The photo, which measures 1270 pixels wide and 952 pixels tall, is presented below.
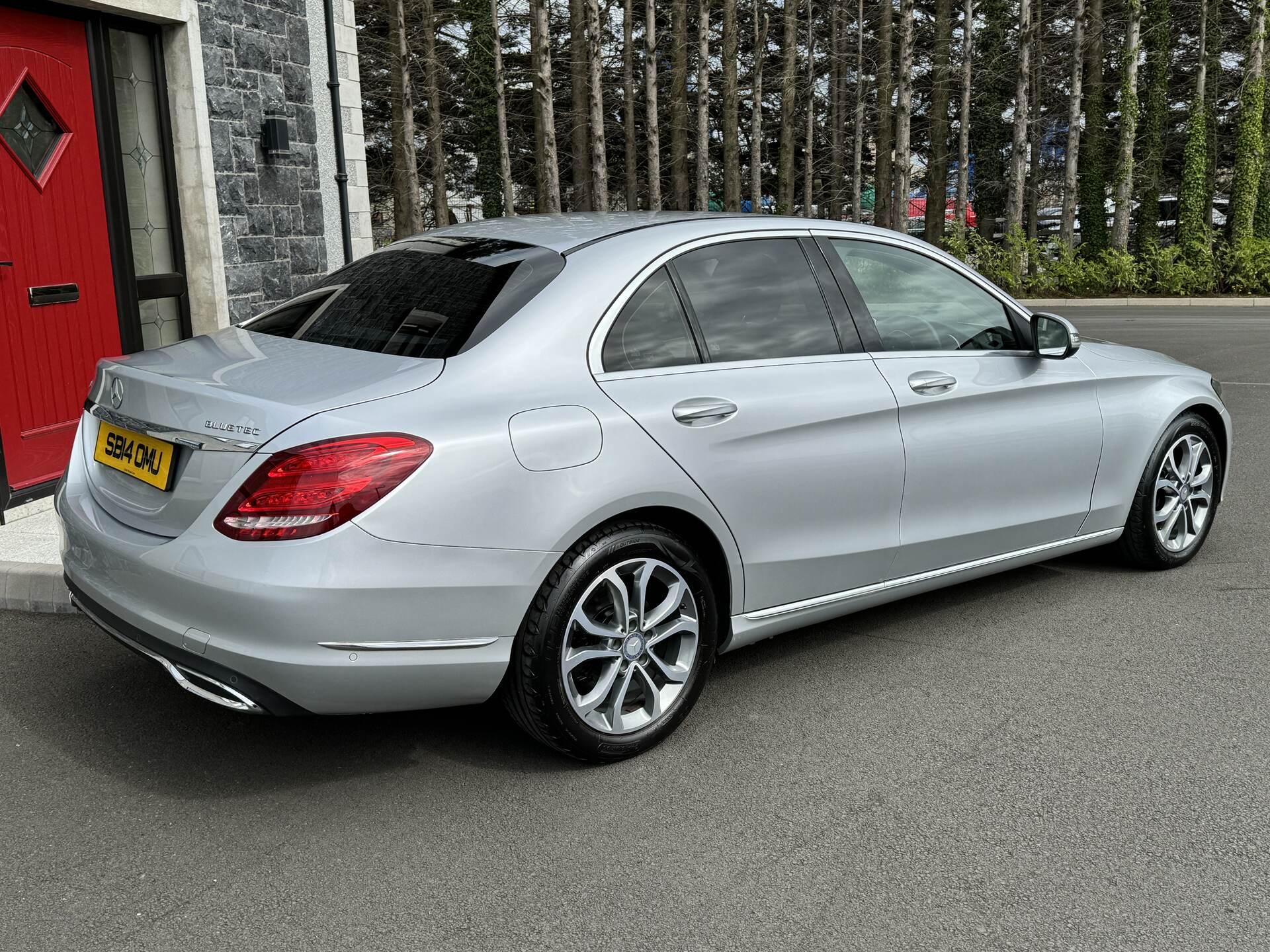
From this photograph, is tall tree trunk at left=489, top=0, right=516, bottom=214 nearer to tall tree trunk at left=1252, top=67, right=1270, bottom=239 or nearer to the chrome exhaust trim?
tall tree trunk at left=1252, top=67, right=1270, bottom=239

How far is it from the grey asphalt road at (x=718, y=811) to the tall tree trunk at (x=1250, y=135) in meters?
27.4

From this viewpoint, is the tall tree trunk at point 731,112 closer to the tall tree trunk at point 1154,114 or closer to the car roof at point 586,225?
the tall tree trunk at point 1154,114

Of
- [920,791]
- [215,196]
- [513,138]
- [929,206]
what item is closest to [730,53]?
[929,206]

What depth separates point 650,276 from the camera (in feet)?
12.7

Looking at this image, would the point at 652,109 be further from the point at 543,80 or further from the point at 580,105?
the point at 543,80

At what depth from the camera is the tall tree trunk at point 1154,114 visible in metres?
33.2

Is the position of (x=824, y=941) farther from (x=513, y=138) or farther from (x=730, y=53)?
(x=513, y=138)

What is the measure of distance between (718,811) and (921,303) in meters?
2.22

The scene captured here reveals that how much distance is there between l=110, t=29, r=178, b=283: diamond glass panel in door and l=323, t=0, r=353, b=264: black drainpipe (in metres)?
1.87

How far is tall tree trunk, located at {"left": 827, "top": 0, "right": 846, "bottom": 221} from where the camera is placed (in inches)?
1539

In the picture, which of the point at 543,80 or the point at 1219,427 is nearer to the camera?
the point at 1219,427

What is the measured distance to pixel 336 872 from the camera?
10.1 feet

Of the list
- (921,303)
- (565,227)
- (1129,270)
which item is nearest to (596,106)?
(1129,270)

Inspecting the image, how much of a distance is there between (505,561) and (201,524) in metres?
0.81
